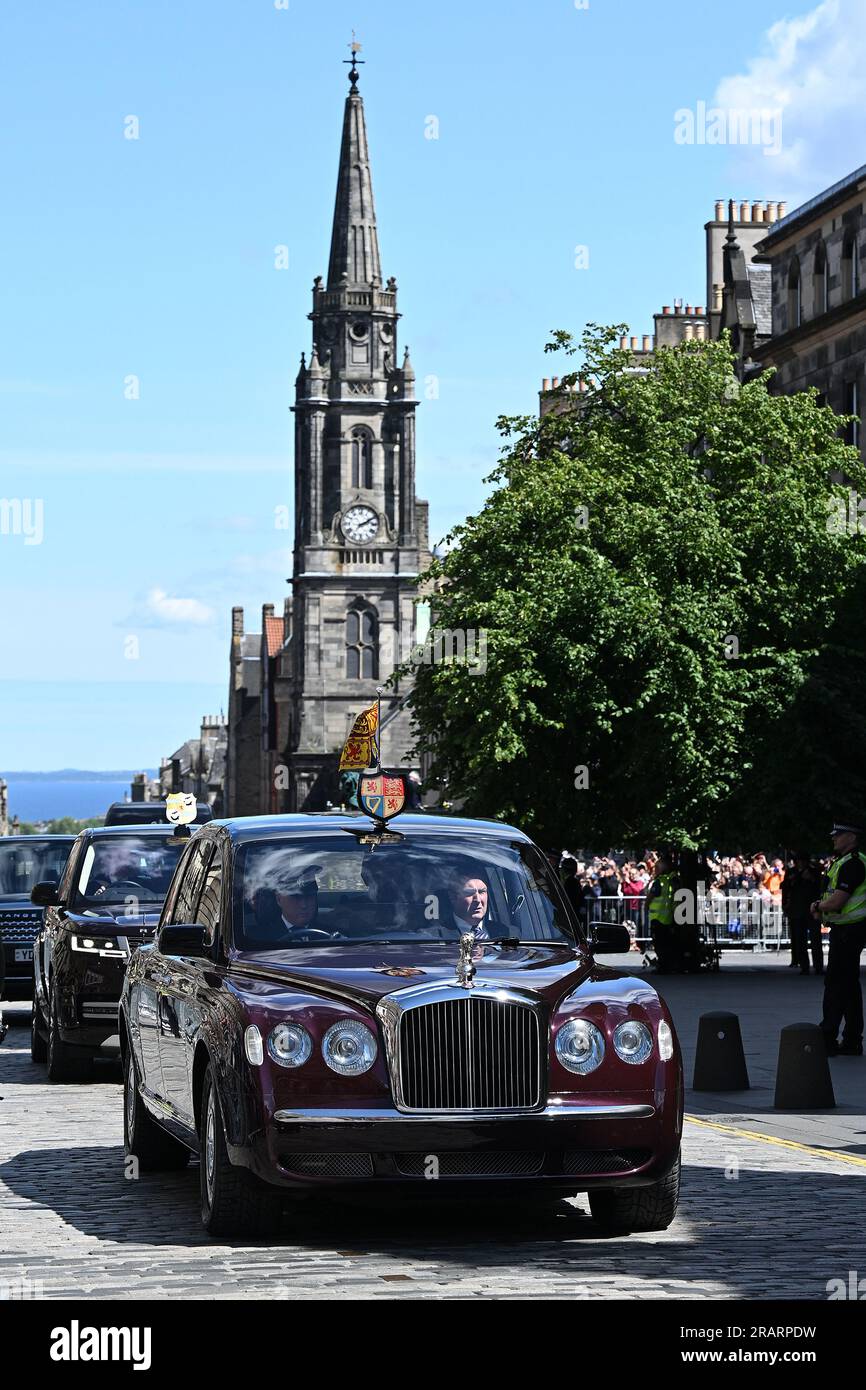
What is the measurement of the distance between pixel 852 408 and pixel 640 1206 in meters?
42.1

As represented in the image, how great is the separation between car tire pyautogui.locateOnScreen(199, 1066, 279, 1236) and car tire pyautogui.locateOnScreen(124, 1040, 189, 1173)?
233 centimetres

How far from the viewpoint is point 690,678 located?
3616 centimetres

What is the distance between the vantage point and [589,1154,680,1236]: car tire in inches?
385

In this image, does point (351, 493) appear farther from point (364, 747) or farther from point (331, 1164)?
point (331, 1164)

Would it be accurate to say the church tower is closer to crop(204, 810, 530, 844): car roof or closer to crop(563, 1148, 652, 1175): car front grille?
crop(204, 810, 530, 844): car roof

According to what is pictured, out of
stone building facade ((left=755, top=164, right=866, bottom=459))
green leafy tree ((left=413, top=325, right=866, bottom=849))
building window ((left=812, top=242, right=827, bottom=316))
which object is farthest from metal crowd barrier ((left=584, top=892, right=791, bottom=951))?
building window ((left=812, top=242, right=827, bottom=316))

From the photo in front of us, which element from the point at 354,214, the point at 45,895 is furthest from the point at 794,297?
the point at 354,214

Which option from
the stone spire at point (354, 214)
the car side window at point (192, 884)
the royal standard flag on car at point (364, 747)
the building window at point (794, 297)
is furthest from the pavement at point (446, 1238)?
the stone spire at point (354, 214)

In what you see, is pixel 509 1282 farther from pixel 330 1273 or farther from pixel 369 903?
pixel 369 903

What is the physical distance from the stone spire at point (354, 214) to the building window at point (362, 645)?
16.8 meters

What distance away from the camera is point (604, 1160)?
374 inches
